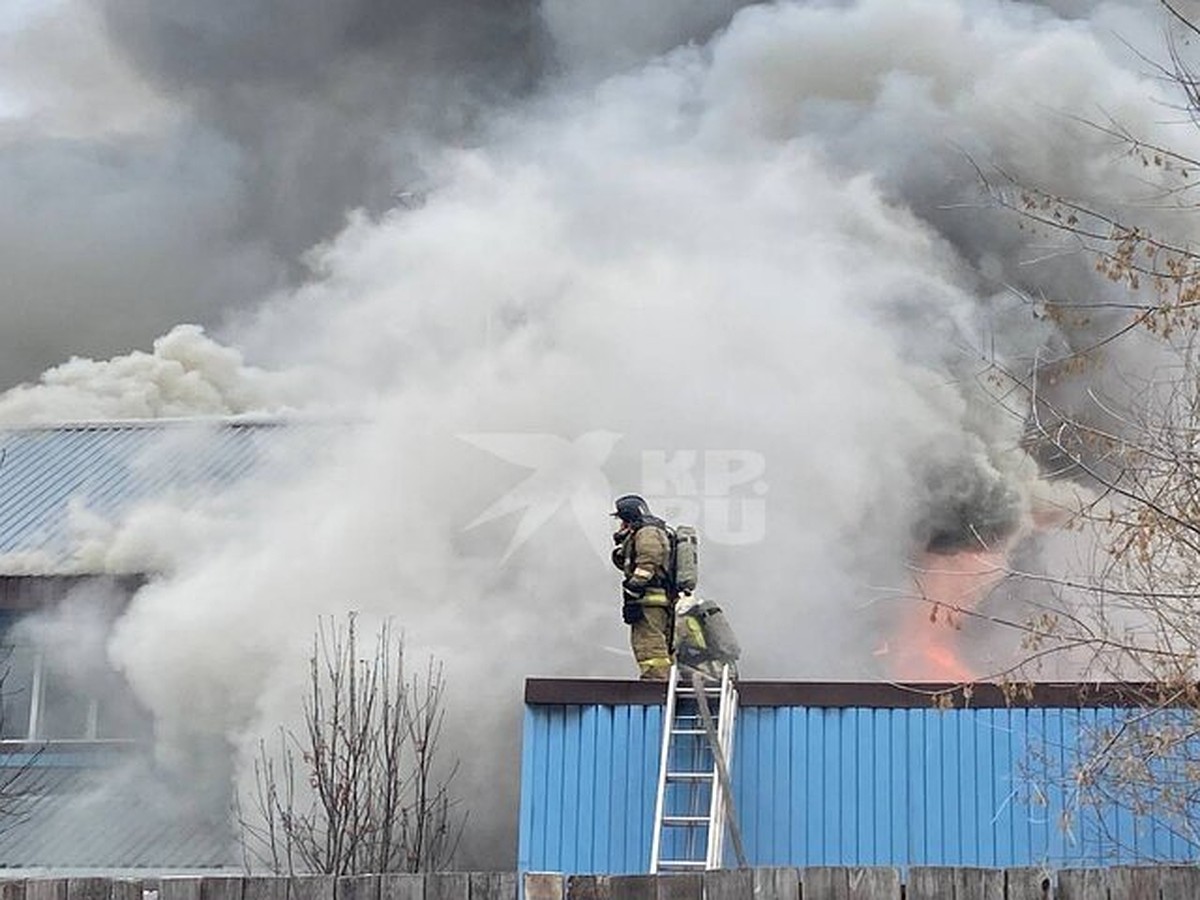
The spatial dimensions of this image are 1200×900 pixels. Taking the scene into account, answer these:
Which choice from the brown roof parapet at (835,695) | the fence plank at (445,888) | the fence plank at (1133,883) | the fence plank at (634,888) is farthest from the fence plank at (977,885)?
the brown roof parapet at (835,695)

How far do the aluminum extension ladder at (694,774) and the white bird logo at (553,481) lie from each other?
359 cm

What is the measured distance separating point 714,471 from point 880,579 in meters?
1.66

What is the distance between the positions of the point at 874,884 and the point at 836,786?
5.48 metres

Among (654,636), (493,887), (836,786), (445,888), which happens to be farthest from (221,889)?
(654,636)

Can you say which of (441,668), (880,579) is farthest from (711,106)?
(441,668)

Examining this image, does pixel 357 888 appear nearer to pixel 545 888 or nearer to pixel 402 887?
pixel 402 887

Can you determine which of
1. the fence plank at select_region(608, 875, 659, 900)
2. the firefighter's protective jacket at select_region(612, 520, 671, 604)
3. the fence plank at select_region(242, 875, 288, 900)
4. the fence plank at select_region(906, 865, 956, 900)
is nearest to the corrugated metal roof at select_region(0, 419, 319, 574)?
the firefighter's protective jacket at select_region(612, 520, 671, 604)

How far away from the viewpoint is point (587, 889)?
5.90m

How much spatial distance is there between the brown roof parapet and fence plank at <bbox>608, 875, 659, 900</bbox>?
17.3ft

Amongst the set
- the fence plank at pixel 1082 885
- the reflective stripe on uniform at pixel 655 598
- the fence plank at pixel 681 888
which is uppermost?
the reflective stripe on uniform at pixel 655 598

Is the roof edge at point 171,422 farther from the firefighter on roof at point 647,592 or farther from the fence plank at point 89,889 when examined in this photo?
the fence plank at point 89,889

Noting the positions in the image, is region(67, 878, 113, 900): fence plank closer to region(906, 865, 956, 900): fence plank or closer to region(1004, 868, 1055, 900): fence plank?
region(906, 865, 956, 900): fence plank

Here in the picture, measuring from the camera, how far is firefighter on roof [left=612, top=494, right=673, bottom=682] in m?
12.0

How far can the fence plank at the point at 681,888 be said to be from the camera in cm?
586
